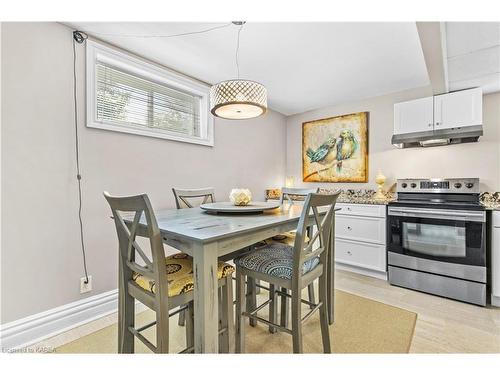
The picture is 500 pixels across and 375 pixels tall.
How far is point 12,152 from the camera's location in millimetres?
1623

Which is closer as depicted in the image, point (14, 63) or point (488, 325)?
point (14, 63)

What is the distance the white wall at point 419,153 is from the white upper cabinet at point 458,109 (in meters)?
0.35

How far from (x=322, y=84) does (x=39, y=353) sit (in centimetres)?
344

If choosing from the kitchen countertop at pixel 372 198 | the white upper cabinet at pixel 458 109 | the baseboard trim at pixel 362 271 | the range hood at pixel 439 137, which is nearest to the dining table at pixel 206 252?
the kitchen countertop at pixel 372 198

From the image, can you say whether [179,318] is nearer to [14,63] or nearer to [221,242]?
[221,242]

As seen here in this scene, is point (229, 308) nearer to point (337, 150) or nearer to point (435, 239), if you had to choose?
point (435, 239)

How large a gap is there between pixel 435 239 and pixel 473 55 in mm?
1642

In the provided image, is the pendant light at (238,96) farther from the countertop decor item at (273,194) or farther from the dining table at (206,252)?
the countertop decor item at (273,194)

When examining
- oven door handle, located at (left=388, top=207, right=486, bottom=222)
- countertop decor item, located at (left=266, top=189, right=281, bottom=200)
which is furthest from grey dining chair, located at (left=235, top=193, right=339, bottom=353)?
countertop decor item, located at (left=266, top=189, right=281, bottom=200)

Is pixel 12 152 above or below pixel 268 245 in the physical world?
above

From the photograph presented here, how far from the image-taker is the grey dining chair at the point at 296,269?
4.37 feet
